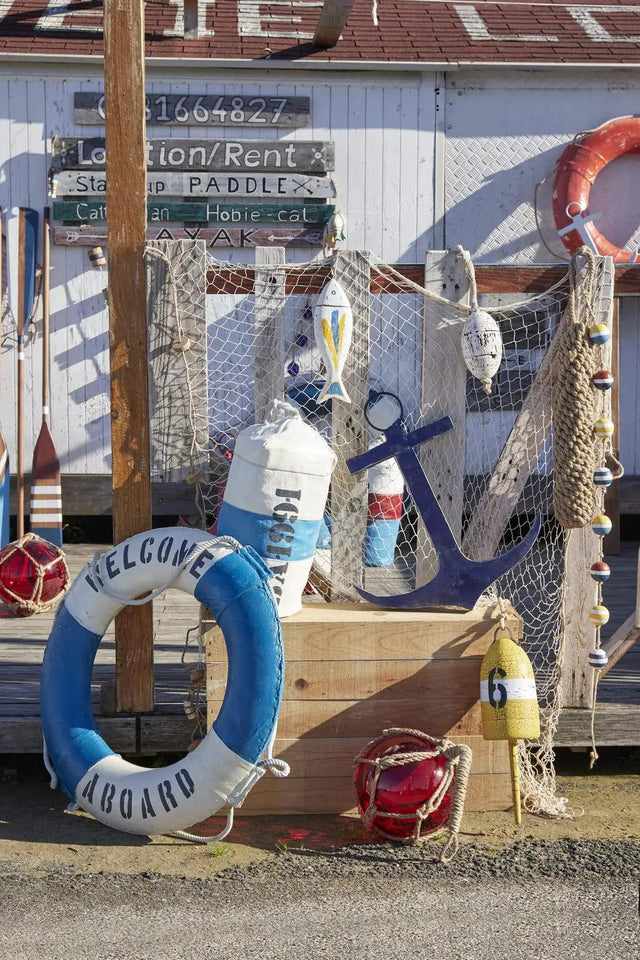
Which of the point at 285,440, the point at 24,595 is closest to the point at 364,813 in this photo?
the point at 285,440

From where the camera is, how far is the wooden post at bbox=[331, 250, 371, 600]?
4062 millimetres

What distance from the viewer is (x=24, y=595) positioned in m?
5.33

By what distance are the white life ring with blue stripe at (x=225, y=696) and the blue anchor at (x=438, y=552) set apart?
58 centimetres

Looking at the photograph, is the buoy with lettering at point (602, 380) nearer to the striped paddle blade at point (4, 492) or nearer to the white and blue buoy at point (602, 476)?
the white and blue buoy at point (602, 476)

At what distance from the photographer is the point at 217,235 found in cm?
701

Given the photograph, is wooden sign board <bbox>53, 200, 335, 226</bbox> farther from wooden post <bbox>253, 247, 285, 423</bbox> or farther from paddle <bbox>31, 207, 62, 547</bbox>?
wooden post <bbox>253, 247, 285, 423</bbox>

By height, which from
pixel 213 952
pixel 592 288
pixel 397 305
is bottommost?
pixel 213 952

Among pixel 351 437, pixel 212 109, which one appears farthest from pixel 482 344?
pixel 212 109

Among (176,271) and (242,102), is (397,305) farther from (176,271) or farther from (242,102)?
(176,271)

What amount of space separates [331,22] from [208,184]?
128 cm

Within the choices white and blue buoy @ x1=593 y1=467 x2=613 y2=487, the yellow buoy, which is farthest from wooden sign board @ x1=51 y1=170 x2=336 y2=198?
the yellow buoy

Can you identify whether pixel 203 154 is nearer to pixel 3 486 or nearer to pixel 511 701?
pixel 3 486

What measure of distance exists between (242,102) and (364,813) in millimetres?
5092

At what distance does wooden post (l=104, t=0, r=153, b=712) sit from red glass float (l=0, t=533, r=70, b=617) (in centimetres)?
166
